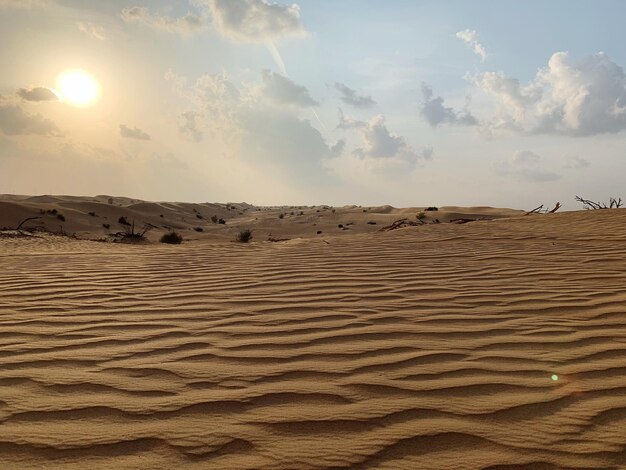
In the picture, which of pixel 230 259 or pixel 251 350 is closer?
pixel 251 350

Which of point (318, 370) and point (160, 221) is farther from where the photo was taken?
point (160, 221)

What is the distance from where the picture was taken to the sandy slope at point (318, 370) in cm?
161

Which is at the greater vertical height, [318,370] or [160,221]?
[160,221]

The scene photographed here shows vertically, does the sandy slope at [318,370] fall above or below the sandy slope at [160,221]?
below

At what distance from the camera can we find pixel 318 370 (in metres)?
2.24

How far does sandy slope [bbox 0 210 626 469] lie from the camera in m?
1.61

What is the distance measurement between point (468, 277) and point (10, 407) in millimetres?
3649

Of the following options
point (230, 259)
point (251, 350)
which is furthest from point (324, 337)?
point (230, 259)

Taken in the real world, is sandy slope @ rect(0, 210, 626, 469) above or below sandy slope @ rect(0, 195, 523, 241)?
below

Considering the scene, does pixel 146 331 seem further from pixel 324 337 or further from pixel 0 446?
pixel 0 446

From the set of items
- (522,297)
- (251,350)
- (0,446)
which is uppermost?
(522,297)

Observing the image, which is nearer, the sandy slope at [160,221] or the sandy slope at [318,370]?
the sandy slope at [318,370]

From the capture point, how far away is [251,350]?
252 cm

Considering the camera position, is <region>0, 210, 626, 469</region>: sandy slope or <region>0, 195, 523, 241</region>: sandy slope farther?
<region>0, 195, 523, 241</region>: sandy slope
